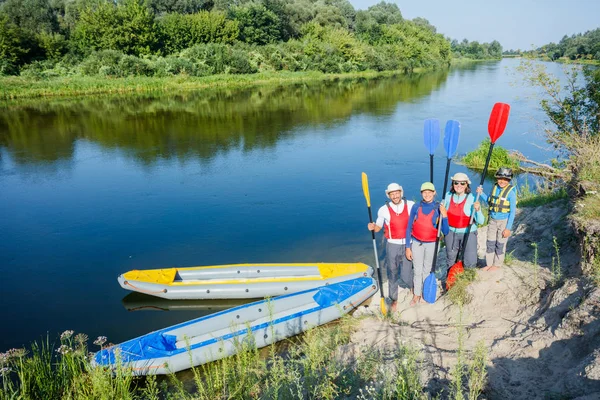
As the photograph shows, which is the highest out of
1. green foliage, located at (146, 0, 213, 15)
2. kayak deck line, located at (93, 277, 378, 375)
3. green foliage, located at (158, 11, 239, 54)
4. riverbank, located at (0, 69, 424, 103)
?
green foliage, located at (146, 0, 213, 15)

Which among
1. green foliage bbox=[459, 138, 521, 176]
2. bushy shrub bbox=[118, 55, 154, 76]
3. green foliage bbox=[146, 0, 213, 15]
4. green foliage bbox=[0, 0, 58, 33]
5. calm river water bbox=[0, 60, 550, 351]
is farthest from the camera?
green foliage bbox=[146, 0, 213, 15]

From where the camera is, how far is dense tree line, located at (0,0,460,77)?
34.0 m

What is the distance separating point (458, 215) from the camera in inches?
198

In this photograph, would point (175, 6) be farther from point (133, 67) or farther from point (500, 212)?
point (500, 212)

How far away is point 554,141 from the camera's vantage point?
32.4 ft

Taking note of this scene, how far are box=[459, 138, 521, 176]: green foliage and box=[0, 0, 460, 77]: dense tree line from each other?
27724mm

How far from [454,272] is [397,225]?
3.16ft

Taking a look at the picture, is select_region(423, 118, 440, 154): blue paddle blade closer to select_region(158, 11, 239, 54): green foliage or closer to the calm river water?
the calm river water

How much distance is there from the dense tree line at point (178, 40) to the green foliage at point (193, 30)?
0.31 ft

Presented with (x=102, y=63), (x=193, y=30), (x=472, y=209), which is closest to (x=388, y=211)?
(x=472, y=209)

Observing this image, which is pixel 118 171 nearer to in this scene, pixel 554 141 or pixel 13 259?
pixel 13 259

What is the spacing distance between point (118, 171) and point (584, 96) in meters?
13.0

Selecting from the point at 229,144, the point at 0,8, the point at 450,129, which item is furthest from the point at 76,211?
the point at 0,8

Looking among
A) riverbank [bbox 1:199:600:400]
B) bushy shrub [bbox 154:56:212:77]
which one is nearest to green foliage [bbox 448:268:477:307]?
riverbank [bbox 1:199:600:400]
